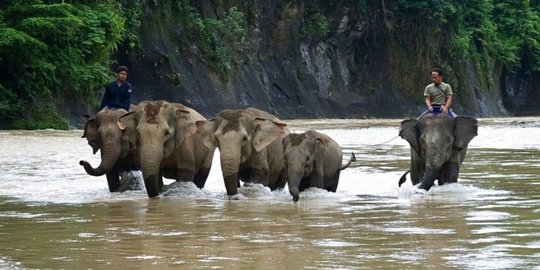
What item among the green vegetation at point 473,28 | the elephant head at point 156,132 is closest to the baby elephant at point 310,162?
the elephant head at point 156,132

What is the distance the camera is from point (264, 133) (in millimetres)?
16188

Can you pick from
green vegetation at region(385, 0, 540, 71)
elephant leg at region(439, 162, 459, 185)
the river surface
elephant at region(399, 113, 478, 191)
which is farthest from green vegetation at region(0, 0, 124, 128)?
green vegetation at region(385, 0, 540, 71)

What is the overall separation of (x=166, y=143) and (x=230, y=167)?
39.4 inches

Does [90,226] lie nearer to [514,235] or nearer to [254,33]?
[514,235]

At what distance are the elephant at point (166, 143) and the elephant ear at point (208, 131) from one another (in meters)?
0.11

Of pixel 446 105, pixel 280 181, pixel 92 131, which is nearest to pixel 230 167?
pixel 280 181

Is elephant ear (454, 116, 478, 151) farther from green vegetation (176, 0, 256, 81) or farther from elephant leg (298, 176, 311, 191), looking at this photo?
green vegetation (176, 0, 256, 81)

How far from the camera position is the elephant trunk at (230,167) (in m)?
15.5

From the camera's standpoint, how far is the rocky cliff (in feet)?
155

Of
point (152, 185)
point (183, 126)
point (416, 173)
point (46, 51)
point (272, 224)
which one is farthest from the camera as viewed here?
point (46, 51)

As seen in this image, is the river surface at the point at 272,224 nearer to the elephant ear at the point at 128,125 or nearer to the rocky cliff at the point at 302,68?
the elephant ear at the point at 128,125

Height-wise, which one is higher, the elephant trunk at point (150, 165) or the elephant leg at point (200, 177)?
the elephant trunk at point (150, 165)

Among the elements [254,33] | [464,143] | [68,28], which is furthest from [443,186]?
[254,33]

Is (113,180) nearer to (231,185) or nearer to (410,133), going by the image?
(231,185)
